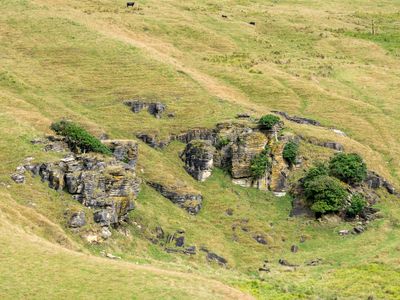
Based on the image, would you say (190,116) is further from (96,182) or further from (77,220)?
(77,220)

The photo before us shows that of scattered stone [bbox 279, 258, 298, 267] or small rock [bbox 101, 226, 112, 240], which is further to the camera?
scattered stone [bbox 279, 258, 298, 267]

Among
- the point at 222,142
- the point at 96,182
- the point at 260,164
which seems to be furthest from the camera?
the point at 222,142

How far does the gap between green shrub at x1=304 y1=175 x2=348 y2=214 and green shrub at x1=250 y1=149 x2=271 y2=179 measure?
17.2 ft

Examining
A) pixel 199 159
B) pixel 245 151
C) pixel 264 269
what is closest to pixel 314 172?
pixel 245 151

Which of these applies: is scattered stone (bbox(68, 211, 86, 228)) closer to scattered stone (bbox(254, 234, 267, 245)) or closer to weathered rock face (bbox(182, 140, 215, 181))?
scattered stone (bbox(254, 234, 267, 245))

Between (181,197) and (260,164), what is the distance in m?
10.5

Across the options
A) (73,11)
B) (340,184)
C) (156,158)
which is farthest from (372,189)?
(73,11)

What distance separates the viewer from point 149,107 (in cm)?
8788

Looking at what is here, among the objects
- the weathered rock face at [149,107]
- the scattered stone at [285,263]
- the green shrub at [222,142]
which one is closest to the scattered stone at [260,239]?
the scattered stone at [285,263]

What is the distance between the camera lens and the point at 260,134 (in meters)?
79.7

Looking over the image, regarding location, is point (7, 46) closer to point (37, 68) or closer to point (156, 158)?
point (37, 68)

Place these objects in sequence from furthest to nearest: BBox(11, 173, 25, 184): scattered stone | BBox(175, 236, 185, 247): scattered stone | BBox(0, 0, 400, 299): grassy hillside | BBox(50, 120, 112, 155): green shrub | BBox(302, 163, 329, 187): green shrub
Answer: BBox(302, 163, 329, 187): green shrub, BBox(50, 120, 112, 155): green shrub, BBox(175, 236, 185, 247): scattered stone, BBox(11, 173, 25, 184): scattered stone, BBox(0, 0, 400, 299): grassy hillside

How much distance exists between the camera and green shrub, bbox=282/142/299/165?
79.5 m

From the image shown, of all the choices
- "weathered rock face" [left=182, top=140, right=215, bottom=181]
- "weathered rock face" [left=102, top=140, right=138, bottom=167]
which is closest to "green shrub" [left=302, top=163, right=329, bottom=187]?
"weathered rock face" [left=182, top=140, right=215, bottom=181]
